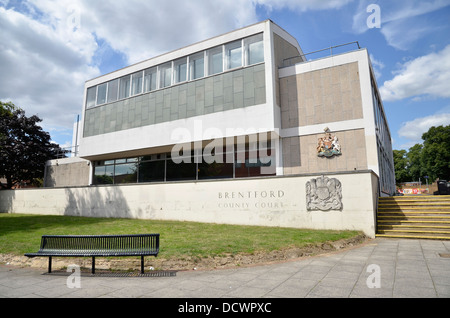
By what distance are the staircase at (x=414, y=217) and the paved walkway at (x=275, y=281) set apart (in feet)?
13.0

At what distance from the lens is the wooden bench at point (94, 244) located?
6669 millimetres

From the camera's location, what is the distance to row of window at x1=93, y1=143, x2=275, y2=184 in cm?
1814

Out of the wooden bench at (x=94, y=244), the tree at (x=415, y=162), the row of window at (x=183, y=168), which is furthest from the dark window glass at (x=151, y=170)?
the tree at (x=415, y=162)

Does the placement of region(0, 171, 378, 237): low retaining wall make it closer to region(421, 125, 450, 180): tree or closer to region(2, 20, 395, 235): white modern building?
region(2, 20, 395, 235): white modern building

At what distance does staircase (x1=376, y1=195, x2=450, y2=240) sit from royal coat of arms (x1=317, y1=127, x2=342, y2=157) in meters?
→ 3.59

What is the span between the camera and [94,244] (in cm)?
688

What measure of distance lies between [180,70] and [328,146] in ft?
39.6

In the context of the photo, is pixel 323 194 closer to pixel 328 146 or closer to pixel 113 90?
pixel 328 146

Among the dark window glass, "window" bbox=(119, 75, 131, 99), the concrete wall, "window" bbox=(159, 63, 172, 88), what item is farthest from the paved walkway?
the concrete wall

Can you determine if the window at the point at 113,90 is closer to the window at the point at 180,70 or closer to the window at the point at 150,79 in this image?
the window at the point at 150,79

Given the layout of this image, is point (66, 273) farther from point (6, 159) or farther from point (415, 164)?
point (415, 164)

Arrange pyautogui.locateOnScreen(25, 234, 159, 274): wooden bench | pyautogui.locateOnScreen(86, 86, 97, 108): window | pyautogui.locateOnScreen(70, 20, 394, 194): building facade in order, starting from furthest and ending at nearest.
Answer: pyautogui.locateOnScreen(86, 86, 97, 108): window < pyautogui.locateOnScreen(70, 20, 394, 194): building facade < pyautogui.locateOnScreen(25, 234, 159, 274): wooden bench

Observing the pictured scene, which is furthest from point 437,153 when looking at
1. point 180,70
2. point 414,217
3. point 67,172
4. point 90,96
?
point 67,172
